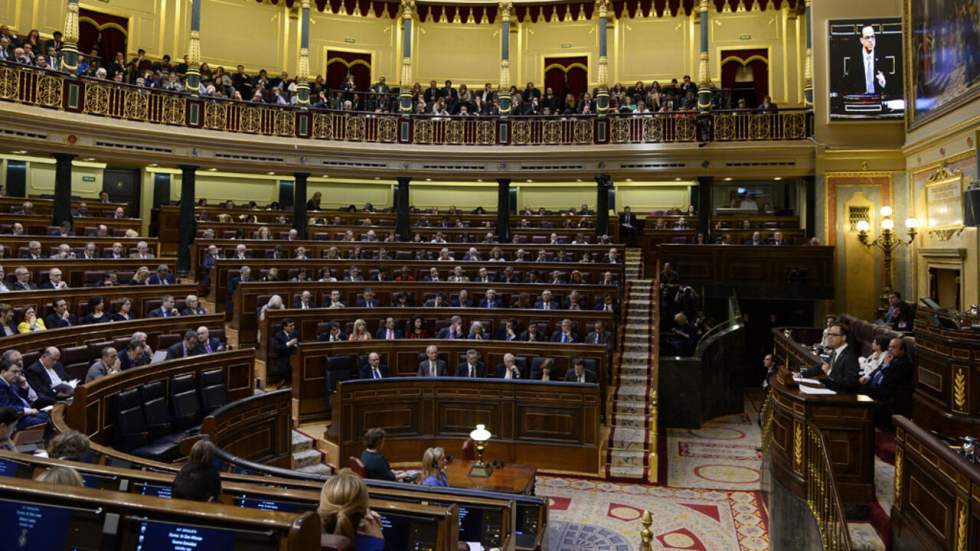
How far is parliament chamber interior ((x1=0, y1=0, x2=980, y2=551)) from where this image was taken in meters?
4.12

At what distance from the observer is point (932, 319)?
234 inches

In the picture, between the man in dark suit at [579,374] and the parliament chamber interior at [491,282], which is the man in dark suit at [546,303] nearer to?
the parliament chamber interior at [491,282]

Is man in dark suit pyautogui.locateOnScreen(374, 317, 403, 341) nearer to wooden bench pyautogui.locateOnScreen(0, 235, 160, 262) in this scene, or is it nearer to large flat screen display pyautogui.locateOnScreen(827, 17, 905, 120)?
wooden bench pyautogui.locateOnScreen(0, 235, 160, 262)

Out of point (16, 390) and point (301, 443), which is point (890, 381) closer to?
point (301, 443)

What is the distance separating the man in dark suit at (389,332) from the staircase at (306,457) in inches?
73.4

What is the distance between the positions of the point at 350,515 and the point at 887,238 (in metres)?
12.6

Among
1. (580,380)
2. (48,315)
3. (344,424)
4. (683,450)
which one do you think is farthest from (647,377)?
(48,315)

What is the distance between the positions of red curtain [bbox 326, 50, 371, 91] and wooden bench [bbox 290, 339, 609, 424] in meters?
12.5

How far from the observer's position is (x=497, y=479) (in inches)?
239

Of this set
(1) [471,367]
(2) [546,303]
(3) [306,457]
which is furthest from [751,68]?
(3) [306,457]

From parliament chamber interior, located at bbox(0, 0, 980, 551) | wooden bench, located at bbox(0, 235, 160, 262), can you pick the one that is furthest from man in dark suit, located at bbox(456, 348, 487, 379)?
wooden bench, located at bbox(0, 235, 160, 262)

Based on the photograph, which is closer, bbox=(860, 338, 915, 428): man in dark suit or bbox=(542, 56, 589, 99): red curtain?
bbox=(860, 338, 915, 428): man in dark suit

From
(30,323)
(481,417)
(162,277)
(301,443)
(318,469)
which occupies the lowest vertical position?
(318,469)

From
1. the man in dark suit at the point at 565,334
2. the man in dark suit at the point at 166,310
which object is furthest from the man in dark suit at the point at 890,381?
the man in dark suit at the point at 166,310
